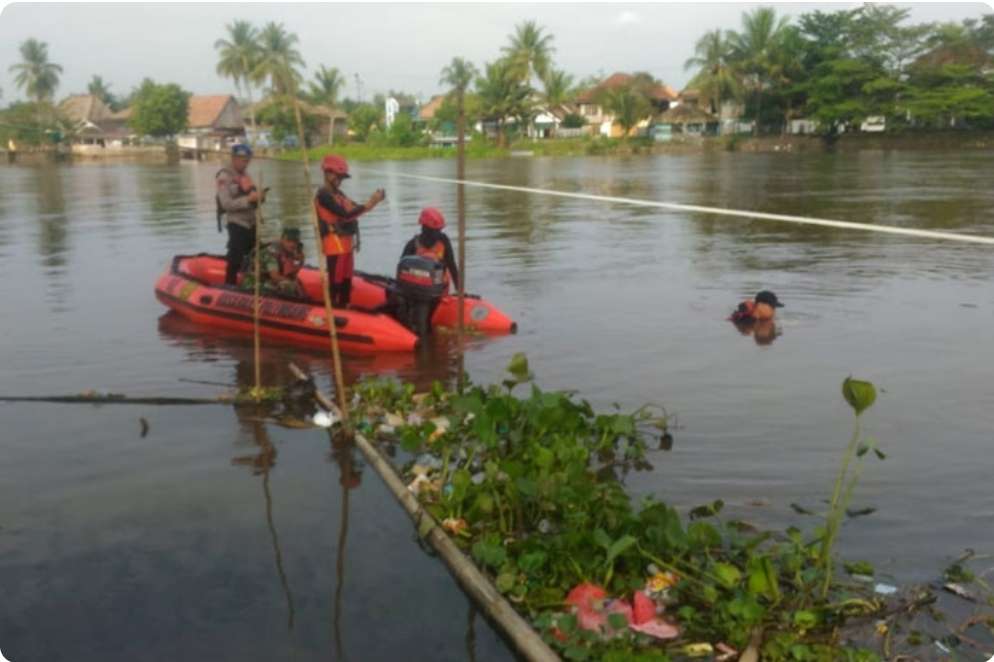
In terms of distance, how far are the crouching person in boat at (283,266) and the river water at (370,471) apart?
72 cm

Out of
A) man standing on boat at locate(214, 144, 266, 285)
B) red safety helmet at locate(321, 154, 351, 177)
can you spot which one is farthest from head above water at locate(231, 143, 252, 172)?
red safety helmet at locate(321, 154, 351, 177)

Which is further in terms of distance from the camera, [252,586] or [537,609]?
[252,586]

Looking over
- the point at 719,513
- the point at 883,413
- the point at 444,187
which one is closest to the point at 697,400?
the point at 883,413

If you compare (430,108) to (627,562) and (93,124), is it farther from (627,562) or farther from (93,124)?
(627,562)

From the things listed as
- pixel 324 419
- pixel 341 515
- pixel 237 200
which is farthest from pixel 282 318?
pixel 341 515

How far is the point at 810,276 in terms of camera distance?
1518 centimetres

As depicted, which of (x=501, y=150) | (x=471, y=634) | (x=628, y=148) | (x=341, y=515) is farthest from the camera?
(x=501, y=150)

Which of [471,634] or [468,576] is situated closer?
[471,634]

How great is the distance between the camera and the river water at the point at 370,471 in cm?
483

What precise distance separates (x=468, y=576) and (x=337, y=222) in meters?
6.18

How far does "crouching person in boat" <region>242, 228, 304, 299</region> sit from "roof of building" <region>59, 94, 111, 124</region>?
99.0 meters

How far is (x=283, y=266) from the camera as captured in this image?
10.9 meters

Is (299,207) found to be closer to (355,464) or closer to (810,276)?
(810,276)

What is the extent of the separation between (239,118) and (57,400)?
99992 mm
